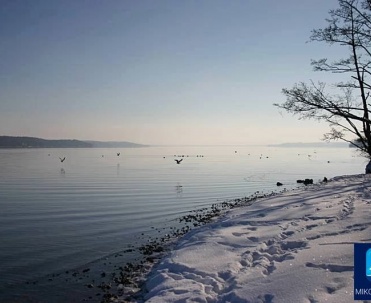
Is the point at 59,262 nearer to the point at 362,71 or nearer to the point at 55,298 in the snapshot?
the point at 55,298

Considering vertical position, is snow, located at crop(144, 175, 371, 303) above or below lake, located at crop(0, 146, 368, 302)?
above

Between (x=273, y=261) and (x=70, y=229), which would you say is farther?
(x=70, y=229)

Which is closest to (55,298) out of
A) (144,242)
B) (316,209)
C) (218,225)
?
(144,242)

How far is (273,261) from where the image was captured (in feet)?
26.7

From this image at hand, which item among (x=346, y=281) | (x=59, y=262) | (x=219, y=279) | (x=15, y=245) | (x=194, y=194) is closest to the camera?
(x=346, y=281)

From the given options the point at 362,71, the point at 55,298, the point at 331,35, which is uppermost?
the point at 331,35

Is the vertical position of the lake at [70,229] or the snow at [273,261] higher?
the snow at [273,261]

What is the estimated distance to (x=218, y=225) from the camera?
1369cm

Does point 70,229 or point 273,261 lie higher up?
point 273,261

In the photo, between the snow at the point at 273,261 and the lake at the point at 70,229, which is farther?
the lake at the point at 70,229

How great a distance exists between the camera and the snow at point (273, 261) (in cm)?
642

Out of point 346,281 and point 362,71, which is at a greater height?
point 362,71

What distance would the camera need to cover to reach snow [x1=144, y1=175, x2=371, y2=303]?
6.42 meters

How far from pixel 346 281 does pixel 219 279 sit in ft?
9.70
